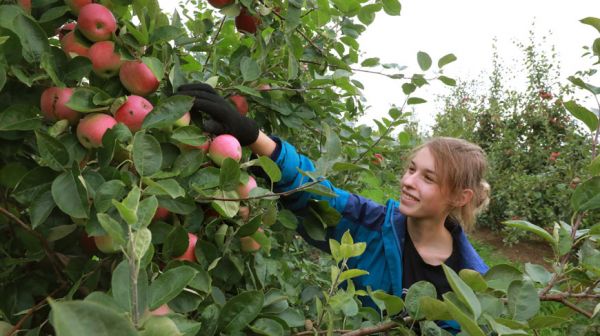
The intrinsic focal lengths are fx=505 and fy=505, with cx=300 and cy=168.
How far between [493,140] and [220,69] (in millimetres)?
7699

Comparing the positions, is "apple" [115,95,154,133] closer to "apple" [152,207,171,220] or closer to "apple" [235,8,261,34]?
"apple" [152,207,171,220]

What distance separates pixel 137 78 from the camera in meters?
0.88

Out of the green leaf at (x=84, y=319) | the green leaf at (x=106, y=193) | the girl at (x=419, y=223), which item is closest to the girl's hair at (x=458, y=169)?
the girl at (x=419, y=223)

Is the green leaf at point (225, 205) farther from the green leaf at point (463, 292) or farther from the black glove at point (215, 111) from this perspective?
the green leaf at point (463, 292)

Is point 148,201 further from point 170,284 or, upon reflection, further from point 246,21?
point 246,21

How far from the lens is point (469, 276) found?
691 mm

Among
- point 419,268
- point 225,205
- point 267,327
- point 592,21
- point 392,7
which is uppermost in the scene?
point 592,21

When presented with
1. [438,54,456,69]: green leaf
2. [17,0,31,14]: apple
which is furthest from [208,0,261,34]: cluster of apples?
[438,54,456,69]: green leaf

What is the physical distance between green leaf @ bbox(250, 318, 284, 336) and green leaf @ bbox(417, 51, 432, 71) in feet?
3.02

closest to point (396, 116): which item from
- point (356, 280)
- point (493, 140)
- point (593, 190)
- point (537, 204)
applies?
point (356, 280)

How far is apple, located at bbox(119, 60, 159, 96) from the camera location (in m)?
0.87

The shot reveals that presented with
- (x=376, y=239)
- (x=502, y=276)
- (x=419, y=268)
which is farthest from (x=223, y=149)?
(x=419, y=268)

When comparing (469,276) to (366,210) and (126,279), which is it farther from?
(366,210)

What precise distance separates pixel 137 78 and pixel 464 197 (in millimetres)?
1339
